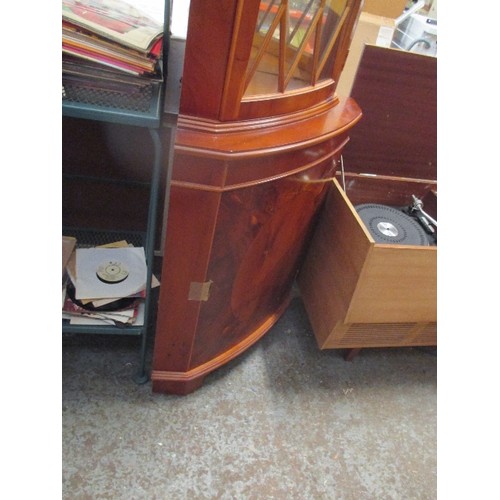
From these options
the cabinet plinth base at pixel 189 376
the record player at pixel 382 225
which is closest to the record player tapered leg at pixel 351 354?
the record player at pixel 382 225

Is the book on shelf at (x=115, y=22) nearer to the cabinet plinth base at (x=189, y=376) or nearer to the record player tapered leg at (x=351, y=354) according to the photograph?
the cabinet plinth base at (x=189, y=376)

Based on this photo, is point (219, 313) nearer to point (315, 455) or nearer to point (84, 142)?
point (315, 455)

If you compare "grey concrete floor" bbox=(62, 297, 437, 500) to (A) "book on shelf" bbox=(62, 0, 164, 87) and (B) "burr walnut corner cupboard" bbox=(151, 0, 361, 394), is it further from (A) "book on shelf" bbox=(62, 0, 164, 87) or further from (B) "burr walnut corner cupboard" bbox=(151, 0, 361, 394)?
(A) "book on shelf" bbox=(62, 0, 164, 87)

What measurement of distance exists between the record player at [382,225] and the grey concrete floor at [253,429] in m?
0.16

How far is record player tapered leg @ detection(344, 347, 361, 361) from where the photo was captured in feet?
4.52

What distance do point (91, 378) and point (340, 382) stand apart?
2.55 ft

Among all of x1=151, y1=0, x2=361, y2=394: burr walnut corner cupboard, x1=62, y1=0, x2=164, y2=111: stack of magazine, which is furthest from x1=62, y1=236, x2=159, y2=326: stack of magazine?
x1=62, y1=0, x2=164, y2=111: stack of magazine

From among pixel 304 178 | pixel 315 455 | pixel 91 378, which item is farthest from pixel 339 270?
pixel 91 378

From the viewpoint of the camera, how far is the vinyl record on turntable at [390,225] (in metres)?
1.21

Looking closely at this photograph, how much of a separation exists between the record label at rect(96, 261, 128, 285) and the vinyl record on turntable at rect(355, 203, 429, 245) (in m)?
0.73

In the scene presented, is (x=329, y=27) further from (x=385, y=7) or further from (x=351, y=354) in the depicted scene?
(x=351, y=354)

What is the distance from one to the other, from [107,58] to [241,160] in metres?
0.30

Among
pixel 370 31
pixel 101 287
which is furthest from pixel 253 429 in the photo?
pixel 370 31

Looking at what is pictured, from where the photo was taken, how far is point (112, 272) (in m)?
1.12
